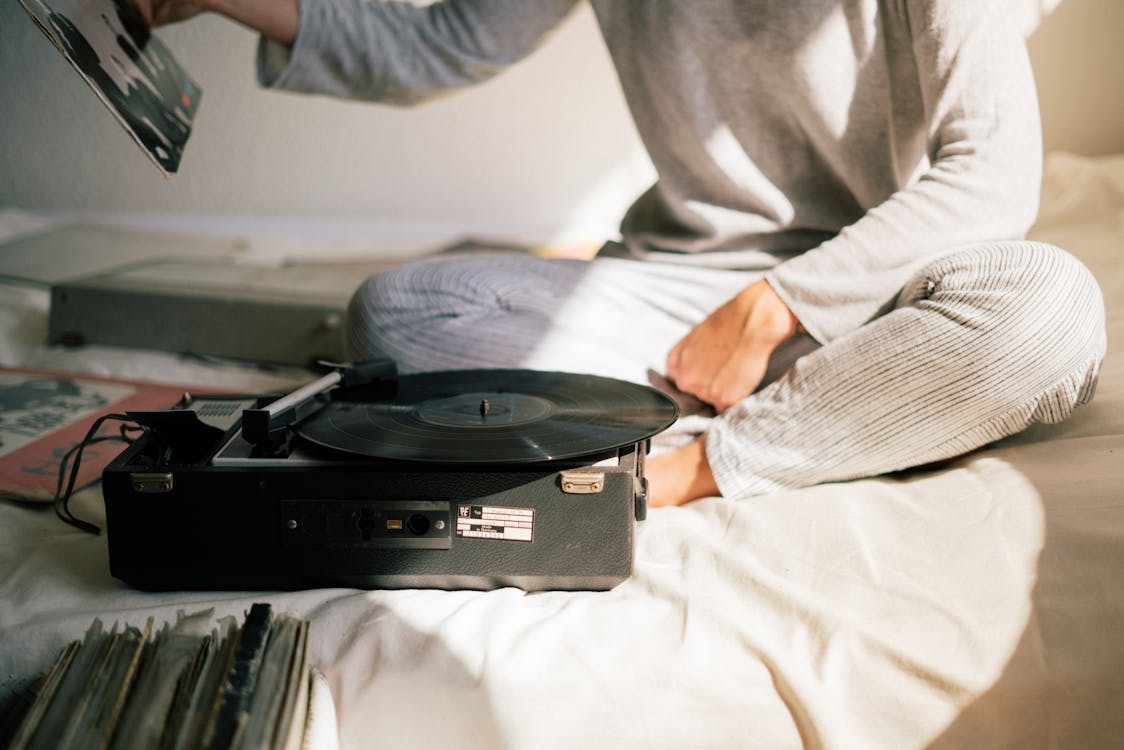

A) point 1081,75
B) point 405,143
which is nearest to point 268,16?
point 405,143

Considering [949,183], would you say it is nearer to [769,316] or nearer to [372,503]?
[769,316]

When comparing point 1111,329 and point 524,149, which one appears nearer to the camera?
point 1111,329

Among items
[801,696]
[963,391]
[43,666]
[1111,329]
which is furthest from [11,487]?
[1111,329]

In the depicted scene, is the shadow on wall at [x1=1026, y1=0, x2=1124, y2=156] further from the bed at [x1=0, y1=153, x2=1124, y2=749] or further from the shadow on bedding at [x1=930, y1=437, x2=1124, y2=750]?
the shadow on bedding at [x1=930, y1=437, x2=1124, y2=750]

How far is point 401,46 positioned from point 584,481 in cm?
80

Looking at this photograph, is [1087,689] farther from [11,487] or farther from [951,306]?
[11,487]

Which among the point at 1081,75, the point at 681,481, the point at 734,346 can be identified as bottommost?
the point at 681,481

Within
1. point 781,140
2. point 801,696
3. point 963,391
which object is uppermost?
point 781,140

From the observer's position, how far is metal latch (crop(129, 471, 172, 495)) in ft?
2.57

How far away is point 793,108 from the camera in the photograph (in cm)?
121

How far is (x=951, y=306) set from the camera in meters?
0.92

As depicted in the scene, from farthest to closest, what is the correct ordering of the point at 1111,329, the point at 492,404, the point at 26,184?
1. the point at 26,184
2. the point at 1111,329
3. the point at 492,404

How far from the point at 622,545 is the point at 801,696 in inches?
7.4

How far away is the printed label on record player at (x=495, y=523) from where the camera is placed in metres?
0.79
